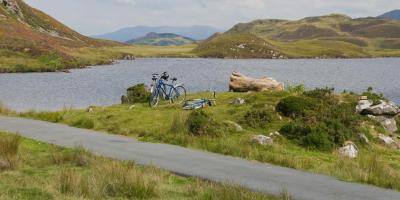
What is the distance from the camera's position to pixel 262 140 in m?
21.7

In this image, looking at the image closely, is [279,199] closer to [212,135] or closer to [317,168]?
[317,168]

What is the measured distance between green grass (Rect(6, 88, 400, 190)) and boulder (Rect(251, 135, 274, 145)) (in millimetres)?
368

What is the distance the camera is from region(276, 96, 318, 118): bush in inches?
1005

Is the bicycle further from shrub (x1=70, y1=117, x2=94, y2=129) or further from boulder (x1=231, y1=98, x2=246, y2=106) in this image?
shrub (x1=70, y1=117, x2=94, y2=129)

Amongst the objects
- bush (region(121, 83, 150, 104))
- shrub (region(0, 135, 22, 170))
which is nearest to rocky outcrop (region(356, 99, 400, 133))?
bush (region(121, 83, 150, 104))

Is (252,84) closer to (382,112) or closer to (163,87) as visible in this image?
(163,87)

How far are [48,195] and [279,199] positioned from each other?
16.4ft

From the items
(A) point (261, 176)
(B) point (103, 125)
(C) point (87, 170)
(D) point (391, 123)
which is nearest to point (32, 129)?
(B) point (103, 125)

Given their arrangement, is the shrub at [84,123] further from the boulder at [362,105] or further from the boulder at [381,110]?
the boulder at [381,110]

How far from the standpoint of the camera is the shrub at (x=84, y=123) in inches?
1082

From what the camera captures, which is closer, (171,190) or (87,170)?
(171,190)

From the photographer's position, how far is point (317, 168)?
17516 millimetres

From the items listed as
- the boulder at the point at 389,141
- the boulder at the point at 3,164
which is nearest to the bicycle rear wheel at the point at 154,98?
the boulder at the point at 389,141

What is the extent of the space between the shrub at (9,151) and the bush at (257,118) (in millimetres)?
10747
